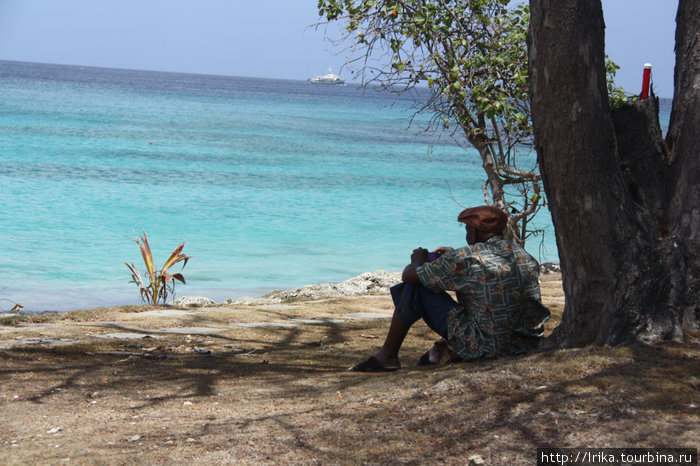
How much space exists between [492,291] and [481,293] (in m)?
0.06

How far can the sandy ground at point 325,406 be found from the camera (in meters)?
2.86

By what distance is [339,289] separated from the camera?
32.1ft

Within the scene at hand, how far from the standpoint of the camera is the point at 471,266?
4023 mm

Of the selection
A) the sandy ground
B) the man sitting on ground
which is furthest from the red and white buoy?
the sandy ground

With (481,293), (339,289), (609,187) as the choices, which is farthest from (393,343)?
(339,289)

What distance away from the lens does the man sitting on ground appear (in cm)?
403

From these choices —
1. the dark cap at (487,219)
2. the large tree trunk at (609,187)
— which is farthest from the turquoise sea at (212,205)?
the large tree trunk at (609,187)

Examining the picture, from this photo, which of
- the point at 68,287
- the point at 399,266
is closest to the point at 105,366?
the point at 68,287

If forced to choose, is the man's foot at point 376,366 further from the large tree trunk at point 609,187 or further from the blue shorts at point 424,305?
the large tree trunk at point 609,187

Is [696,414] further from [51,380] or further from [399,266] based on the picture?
[399,266]

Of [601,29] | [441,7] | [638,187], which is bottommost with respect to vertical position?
[638,187]

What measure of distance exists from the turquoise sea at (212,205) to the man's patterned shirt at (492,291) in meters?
3.00

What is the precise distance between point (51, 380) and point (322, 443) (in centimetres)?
202

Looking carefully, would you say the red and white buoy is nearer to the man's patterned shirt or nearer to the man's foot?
the man's patterned shirt
